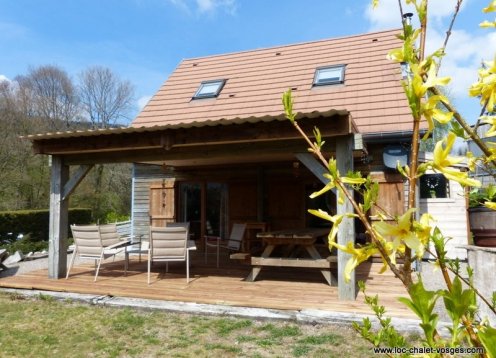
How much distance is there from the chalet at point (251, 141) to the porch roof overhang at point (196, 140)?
14mm

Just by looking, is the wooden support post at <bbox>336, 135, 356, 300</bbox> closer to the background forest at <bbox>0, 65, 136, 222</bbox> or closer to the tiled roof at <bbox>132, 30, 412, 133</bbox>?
the tiled roof at <bbox>132, 30, 412, 133</bbox>

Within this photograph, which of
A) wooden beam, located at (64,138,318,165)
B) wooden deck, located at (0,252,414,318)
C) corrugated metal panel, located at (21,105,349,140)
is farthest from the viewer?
wooden beam, located at (64,138,318,165)

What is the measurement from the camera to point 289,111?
905 millimetres

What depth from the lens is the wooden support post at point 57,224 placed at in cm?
620

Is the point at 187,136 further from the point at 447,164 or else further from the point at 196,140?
the point at 447,164

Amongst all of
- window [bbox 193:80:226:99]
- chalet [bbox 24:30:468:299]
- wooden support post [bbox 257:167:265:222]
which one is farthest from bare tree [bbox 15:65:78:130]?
wooden support post [bbox 257:167:265:222]

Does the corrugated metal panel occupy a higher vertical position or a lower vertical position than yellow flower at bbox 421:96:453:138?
higher

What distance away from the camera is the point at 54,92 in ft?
70.6

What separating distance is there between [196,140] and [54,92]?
19.7m

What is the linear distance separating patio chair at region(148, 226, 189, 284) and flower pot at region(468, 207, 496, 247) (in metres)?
4.33

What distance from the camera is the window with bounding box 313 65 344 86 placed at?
31.7 ft

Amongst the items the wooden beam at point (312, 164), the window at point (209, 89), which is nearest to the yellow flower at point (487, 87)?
the wooden beam at point (312, 164)

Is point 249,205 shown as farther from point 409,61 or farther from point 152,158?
point 409,61

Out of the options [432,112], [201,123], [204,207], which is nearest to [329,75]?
[204,207]
